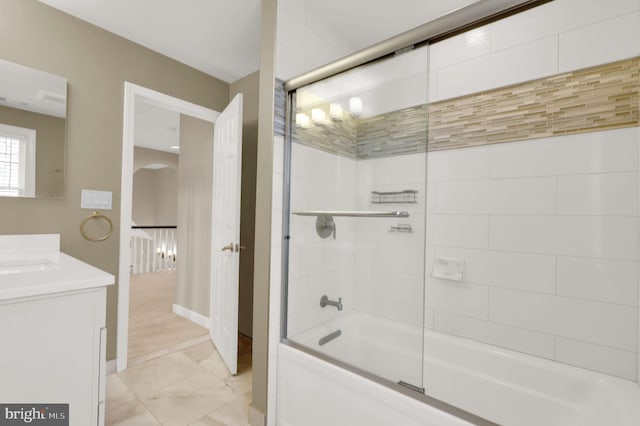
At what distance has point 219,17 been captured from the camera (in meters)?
1.96

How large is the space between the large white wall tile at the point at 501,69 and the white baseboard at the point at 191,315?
297 centimetres

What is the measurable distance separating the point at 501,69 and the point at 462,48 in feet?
0.94

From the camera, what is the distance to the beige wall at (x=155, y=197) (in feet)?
25.1

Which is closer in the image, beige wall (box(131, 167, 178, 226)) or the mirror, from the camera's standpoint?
the mirror

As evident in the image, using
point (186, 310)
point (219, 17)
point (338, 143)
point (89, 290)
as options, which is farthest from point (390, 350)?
point (186, 310)

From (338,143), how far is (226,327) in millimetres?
1638

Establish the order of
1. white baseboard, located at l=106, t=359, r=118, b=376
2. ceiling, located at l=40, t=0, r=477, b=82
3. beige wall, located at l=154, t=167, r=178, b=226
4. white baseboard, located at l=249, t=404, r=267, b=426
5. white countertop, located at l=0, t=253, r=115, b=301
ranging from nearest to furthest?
white countertop, located at l=0, t=253, r=115, b=301 → white baseboard, located at l=249, t=404, r=267, b=426 → ceiling, located at l=40, t=0, r=477, b=82 → white baseboard, located at l=106, t=359, r=118, b=376 → beige wall, located at l=154, t=167, r=178, b=226

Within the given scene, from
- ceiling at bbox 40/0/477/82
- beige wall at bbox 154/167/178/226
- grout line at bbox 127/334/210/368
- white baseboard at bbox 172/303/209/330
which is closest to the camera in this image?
ceiling at bbox 40/0/477/82

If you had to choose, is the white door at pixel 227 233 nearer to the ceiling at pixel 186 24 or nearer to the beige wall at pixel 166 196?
the ceiling at pixel 186 24

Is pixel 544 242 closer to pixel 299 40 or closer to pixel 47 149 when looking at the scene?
pixel 299 40

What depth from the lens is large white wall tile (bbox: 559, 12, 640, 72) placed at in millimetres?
1287

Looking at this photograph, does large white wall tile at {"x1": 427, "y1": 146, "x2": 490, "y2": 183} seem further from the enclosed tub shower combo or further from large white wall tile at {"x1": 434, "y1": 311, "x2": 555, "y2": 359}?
large white wall tile at {"x1": 434, "y1": 311, "x2": 555, "y2": 359}

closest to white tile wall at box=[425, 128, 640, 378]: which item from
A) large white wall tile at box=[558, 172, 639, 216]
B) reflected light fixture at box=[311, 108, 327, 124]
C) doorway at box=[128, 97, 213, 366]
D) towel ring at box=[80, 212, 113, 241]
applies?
large white wall tile at box=[558, 172, 639, 216]

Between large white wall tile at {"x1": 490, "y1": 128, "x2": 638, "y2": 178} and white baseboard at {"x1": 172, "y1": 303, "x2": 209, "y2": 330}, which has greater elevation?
large white wall tile at {"x1": 490, "y1": 128, "x2": 638, "y2": 178}
